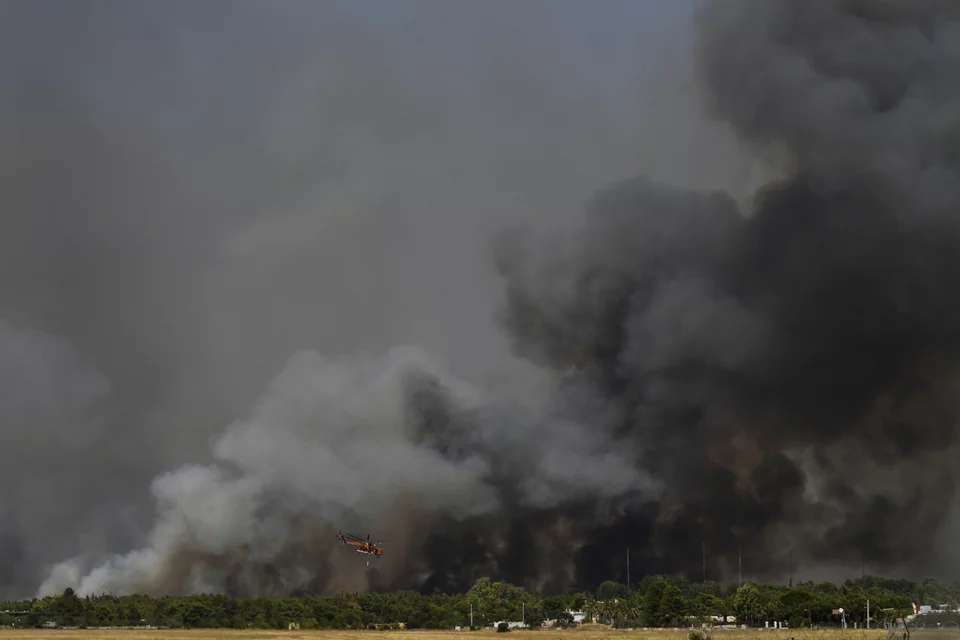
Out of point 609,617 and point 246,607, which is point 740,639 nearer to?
point 609,617

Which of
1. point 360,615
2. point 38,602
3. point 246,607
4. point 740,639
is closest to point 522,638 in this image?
point 740,639

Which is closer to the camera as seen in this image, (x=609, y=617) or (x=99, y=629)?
(x=99, y=629)

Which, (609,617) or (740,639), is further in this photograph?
(609,617)

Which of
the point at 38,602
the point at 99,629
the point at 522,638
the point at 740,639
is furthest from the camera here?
the point at 38,602

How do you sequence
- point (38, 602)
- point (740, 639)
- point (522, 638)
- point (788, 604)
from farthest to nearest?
point (38, 602) < point (788, 604) < point (522, 638) < point (740, 639)

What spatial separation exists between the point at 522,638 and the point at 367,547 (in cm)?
5848

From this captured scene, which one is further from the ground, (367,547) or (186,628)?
(367,547)

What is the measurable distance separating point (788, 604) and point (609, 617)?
32.9 metres

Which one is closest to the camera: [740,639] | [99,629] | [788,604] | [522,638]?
[740,639]

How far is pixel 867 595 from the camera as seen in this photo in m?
183

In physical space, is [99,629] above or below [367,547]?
below

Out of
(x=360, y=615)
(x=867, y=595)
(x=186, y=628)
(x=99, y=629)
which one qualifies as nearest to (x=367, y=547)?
(x=360, y=615)

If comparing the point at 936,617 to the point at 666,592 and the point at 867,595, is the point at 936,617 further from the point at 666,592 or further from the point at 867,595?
the point at 666,592

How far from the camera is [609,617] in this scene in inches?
7741
